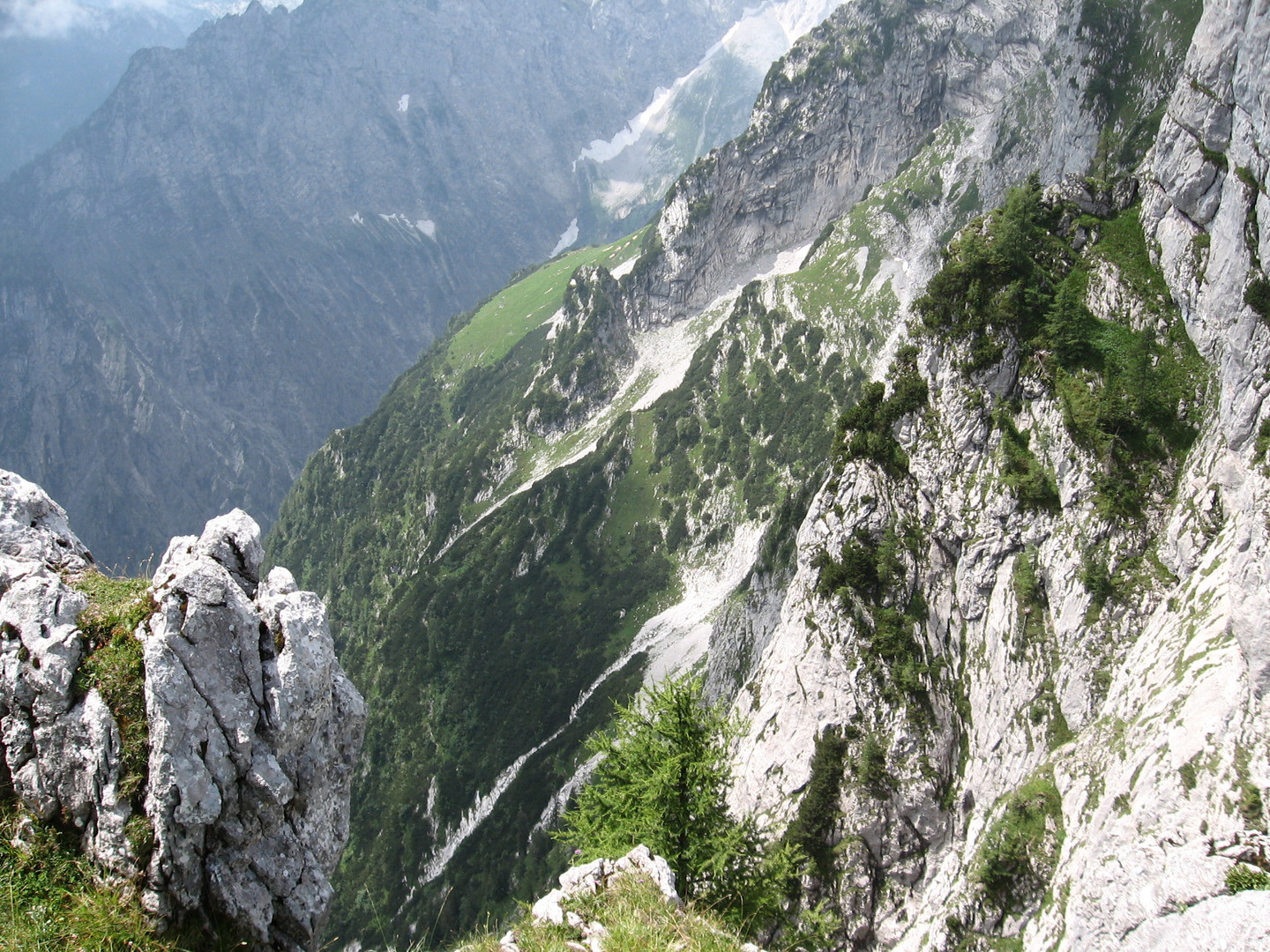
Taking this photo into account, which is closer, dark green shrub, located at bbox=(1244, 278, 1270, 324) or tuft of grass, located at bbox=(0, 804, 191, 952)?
tuft of grass, located at bbox=(0, 804, 191, 952)

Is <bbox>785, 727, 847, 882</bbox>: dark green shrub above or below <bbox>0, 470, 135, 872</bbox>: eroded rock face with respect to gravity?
below

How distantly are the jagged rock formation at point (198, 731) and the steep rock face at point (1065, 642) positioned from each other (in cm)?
2278

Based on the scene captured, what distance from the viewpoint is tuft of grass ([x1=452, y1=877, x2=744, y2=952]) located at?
45.1ft

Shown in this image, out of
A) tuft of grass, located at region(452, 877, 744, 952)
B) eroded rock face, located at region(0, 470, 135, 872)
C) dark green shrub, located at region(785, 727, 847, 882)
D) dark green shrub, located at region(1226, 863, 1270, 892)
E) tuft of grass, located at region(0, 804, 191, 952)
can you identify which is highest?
eroded rock face, located at region(0, 470, 135, 872)

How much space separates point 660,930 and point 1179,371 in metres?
44.4

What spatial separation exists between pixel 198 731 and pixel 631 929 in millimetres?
9965

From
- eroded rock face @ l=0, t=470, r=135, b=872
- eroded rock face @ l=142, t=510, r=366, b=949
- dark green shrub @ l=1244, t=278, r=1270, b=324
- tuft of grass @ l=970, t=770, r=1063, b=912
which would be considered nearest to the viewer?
eroded rock face @ l=0, t=470, r=135, b=872

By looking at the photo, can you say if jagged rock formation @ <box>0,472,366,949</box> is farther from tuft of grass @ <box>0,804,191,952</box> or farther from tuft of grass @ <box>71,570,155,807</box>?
tuft of grass @ <box>0,804,191,952</box>

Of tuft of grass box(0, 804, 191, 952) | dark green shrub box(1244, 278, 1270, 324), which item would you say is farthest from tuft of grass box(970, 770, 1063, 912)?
tuft of grass box(0, 804, 191, 952)

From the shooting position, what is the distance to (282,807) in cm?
1689

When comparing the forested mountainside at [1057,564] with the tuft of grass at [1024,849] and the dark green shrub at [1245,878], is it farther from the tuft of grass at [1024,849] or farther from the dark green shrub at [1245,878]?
the dark green shrub at [1245,878]

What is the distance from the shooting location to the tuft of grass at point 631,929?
541 inches

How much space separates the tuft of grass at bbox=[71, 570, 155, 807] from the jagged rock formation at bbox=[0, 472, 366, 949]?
0.50 feet

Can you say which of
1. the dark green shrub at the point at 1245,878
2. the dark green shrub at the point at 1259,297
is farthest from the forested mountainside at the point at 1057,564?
the dark green shrub at the point at 1245,878
